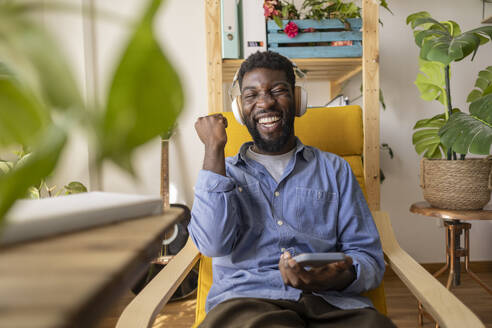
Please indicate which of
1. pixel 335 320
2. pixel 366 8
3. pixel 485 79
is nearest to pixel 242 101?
pixel 335 320

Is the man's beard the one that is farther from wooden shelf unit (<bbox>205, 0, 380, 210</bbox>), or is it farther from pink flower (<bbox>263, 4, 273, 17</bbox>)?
pink flower (<bbox>263, 4, 273, 17</bbox>)

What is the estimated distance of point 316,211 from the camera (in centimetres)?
113

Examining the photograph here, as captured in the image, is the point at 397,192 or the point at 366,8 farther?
the point at 397,192

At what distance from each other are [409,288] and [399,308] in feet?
3.81

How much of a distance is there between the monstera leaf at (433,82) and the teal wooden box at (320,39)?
0.40 m

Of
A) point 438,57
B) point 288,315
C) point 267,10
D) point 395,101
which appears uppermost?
point 267,10

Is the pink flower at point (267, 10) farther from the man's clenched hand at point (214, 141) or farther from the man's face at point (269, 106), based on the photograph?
the man's clenched hand at point (214, 141)

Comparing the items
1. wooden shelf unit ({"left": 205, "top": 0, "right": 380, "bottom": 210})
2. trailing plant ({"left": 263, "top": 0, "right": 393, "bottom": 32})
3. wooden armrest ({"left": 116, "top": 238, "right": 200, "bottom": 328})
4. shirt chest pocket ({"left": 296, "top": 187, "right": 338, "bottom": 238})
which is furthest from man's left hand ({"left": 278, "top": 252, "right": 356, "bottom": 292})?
trailing plant ({"left": 263, "top": 0, "right": 393, "bottom": 32})

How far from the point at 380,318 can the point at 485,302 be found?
1.50 metres

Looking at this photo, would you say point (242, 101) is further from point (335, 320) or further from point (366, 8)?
point (366, 8)

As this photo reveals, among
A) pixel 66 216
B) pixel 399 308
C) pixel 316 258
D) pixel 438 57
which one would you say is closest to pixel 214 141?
pixel 316 258

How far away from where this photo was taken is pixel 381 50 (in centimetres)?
229

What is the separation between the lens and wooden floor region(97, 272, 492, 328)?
175 cm

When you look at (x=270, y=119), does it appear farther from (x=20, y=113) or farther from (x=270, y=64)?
(x=20, y=113)
